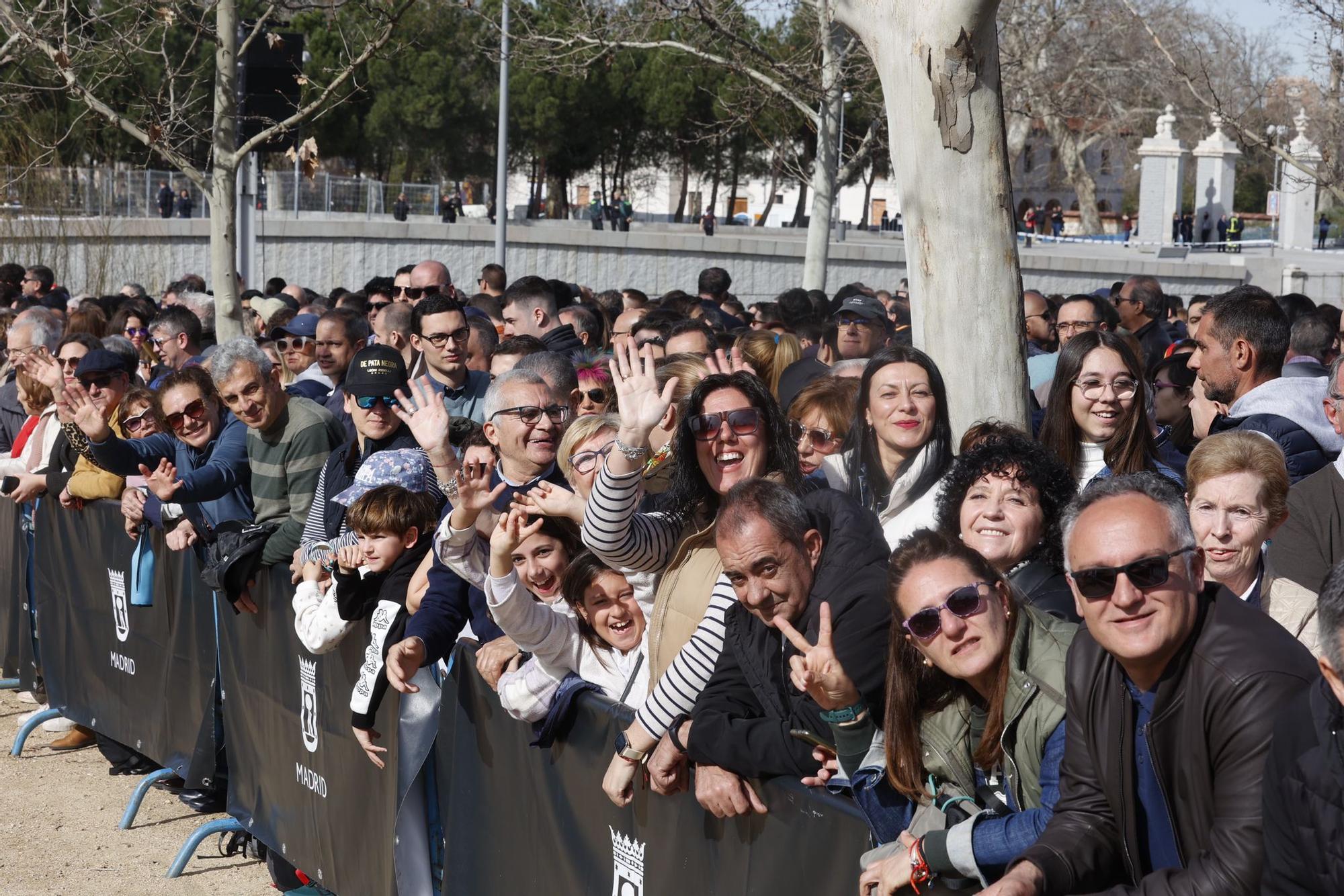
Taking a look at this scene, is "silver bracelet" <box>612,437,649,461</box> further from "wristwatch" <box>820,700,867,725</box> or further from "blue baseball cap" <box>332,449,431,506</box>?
"blue baseball cap" <box>332,449,431,506</box>

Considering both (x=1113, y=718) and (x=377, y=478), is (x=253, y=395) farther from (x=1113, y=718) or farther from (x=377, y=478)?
(x=1113, y=718)

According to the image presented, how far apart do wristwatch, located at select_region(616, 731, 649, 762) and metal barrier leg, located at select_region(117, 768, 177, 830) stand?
3.86 meters

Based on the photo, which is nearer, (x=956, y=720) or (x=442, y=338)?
(x=956, y=720)

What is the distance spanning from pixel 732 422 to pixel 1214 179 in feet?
126

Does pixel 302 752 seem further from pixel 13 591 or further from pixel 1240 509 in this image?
pixel 13 591

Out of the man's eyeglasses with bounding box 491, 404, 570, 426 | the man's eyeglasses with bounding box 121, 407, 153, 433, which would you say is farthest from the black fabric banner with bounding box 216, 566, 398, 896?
the man's eyeglasses with bounding box 121, 407, 153, 433

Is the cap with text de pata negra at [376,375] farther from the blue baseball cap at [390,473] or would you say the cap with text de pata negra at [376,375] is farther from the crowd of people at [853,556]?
the blue baseball cap at [390,473]

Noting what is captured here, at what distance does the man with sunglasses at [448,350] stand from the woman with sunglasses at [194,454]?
2.98ft

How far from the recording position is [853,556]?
3.78 m

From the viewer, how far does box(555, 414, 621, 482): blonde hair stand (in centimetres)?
494

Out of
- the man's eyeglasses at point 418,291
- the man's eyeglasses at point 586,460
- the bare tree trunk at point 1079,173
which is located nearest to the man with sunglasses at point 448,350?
the man's eyeglasses at point 418,291

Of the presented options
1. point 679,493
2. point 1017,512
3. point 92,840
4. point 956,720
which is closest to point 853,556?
point 1017,512

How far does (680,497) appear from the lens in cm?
466

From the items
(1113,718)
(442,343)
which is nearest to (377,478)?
(442,343)
